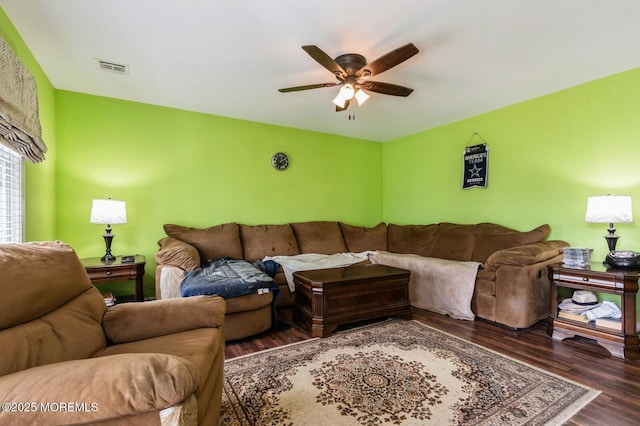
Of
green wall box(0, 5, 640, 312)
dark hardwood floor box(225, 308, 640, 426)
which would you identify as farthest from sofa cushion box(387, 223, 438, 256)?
dark hardwood floor box(225, 308, 640, 426)

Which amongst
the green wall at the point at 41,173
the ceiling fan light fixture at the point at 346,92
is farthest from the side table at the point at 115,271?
the ceiling fan light fixture at the point at 346,92

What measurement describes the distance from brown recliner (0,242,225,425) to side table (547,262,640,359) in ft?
8.98

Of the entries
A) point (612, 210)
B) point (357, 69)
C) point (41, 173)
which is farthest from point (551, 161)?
point (41, 173)

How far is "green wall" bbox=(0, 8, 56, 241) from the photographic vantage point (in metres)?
2.38

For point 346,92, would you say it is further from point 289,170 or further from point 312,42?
point 289,170

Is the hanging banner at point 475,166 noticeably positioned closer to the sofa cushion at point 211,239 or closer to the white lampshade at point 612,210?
the white lampshade at point 612,210

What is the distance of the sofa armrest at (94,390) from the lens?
766 mm

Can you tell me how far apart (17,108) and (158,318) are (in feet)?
5.07

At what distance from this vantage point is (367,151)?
523cm

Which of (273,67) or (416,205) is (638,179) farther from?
(273,67)

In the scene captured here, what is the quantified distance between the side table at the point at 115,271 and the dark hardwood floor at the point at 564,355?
1.15 metres

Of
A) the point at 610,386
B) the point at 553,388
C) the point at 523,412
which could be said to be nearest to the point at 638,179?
the point at 610,386

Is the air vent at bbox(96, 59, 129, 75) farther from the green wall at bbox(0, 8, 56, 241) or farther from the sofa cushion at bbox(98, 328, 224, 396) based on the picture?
the sofa cushion at bbox(98, 328, 224, 396)

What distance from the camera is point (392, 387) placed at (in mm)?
1877
